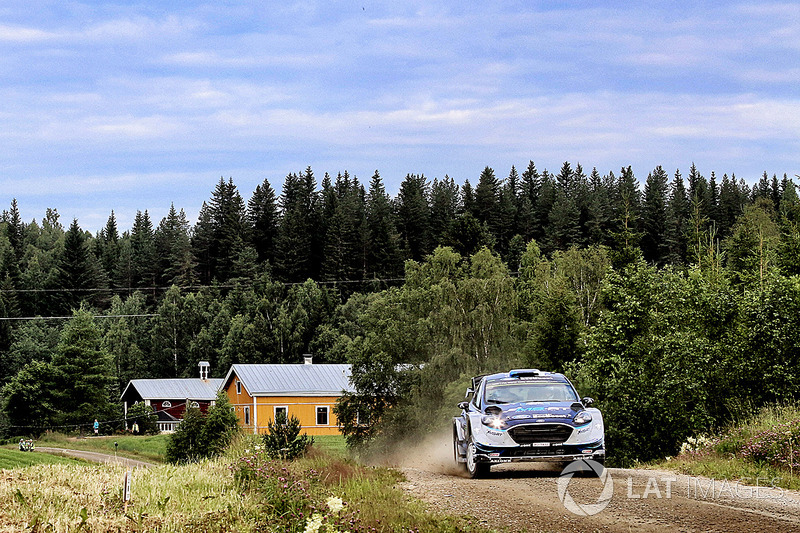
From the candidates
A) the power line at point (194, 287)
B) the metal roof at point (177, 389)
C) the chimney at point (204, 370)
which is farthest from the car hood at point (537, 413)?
the power line at point (194, 287)

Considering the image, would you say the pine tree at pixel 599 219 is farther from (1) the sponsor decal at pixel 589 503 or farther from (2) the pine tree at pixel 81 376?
(1) the sponsor decal at pixel 589 503

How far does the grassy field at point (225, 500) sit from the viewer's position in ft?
33.9

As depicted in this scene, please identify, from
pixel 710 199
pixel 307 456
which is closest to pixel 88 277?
pixel 710 199

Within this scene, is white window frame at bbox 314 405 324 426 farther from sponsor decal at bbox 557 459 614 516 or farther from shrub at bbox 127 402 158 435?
sponsor decal at bbox 557 459 614 516

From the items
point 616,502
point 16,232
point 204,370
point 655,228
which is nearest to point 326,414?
point 204,370

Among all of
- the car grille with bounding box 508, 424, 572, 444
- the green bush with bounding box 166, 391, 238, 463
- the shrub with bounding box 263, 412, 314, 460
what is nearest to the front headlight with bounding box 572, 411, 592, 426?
the car grille with bounding box 508, 424, 572, 444

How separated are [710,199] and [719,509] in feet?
485

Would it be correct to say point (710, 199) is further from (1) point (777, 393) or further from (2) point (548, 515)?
(2) point (548, 515)

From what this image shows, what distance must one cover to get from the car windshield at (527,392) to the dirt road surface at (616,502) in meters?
1.60

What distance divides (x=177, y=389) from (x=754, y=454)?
76.7 m

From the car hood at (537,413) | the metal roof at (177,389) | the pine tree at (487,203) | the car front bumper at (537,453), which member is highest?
the pine tree at (487,203)

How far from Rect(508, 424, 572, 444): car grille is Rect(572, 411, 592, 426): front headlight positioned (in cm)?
20

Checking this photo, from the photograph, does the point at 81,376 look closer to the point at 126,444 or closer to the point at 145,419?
the point at 145,419

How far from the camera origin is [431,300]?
56094 millimetres
